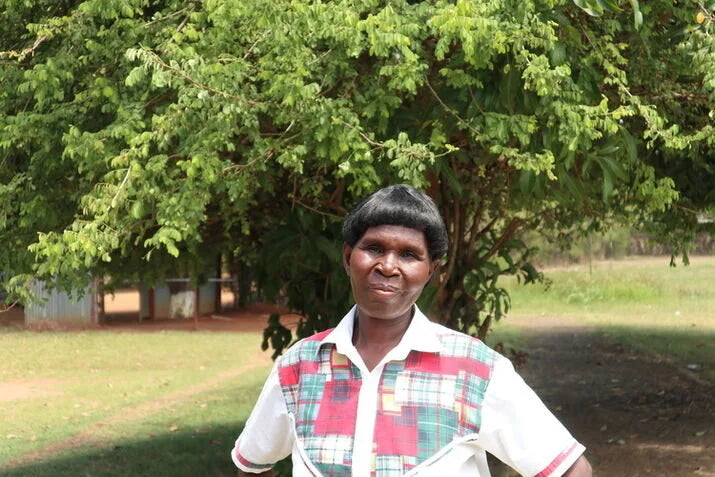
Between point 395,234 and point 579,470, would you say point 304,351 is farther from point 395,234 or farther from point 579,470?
point 579,470

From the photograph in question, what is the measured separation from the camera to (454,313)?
24.1ft

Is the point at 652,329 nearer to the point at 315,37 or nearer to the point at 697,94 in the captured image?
the point at 697,94

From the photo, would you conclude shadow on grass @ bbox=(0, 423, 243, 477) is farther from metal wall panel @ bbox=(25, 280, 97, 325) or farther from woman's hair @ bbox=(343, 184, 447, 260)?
metal wall panel @ bbox=(25, 280, 97, 325)

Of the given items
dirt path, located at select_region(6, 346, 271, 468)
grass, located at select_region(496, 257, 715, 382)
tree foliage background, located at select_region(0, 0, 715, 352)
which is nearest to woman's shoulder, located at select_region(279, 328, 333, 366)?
tree foliage background, located at select_region(0, 0, 715, 352)

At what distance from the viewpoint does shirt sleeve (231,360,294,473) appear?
2.23m

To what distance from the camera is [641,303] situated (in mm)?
27266

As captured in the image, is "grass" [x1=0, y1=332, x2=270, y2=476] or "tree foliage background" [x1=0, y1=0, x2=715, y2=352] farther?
"grass" [x1=0, y1=332, x2=270, y2=476]

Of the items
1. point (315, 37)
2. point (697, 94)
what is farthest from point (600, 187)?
point (315, 37)

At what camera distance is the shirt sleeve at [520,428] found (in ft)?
6.80

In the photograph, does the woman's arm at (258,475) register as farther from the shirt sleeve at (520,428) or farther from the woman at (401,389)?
the shirt sleeve at (520,428)

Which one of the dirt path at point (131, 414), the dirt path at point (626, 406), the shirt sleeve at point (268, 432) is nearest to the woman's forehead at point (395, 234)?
the shirt sleeve at point (268, 432)

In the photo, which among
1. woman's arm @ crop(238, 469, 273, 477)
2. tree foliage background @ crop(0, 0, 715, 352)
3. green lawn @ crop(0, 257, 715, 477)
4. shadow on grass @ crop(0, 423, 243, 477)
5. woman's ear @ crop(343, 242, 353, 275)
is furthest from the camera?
green lawn @ crop(0, 257, 715, 477)

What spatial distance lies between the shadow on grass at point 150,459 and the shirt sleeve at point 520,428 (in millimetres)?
7169

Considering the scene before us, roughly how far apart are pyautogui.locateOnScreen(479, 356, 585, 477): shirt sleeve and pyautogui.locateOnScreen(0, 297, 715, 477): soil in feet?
20.0
